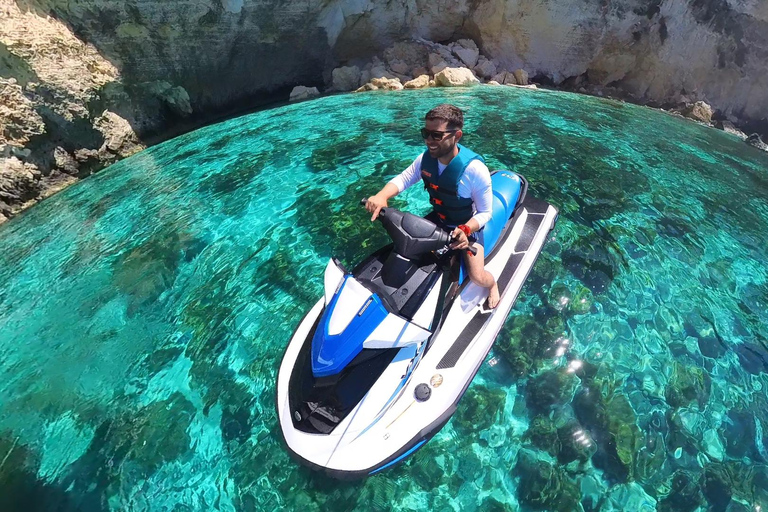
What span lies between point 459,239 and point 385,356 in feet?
3.39

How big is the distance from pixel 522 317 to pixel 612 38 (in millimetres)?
17410

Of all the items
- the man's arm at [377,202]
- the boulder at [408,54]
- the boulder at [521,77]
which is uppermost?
the man's arm at [377,202]

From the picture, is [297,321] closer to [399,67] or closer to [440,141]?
[440,141]

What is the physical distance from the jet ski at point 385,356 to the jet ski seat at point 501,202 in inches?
25.5

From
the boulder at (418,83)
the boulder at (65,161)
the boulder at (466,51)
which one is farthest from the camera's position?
the boulder at (466,51)

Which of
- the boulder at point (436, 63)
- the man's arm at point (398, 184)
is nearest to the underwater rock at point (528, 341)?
the man's arm at point (398, 184)

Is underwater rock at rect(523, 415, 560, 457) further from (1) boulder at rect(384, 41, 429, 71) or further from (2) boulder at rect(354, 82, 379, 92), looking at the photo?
(1) boulder at rect(384, 41, 429, 71)

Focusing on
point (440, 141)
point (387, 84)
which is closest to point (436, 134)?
point (440, 141)

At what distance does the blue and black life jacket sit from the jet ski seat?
0.43m

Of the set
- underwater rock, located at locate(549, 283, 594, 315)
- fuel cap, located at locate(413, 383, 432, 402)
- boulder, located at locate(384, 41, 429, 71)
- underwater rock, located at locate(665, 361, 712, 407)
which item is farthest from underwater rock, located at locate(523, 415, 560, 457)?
boulder, located at locate(384, 41, 429, 71)

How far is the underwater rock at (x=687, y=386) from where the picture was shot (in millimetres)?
3545

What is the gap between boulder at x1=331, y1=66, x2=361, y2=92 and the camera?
14.7 meters

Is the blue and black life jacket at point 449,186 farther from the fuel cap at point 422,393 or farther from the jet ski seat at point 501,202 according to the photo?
the fuel cap at point 422,393

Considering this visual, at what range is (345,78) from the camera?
14711 mm
